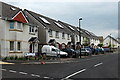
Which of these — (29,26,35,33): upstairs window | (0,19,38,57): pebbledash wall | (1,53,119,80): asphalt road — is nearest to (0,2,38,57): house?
(0,19,38,57): pebbledash wall

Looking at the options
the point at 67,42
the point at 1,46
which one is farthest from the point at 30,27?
the point at 67,42

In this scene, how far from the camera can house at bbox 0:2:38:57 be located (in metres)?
27.1

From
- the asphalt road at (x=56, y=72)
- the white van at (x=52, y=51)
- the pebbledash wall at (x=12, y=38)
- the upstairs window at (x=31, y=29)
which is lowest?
the asphalt road at (x=56, y=72)

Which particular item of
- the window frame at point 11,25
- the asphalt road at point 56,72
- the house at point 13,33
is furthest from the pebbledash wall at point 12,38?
the asphalt road at point 56,72

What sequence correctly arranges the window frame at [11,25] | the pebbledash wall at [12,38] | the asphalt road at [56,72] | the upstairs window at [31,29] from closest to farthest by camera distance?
the asphalt road at [56,72] → the pebbledash wall at [12,38] → the window frame at [11,25] → the upstairs window at [31,29]

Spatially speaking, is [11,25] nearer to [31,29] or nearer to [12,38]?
[12,38]

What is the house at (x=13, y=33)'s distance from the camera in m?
27.1

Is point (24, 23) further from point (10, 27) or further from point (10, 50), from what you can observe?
point (10, 50)

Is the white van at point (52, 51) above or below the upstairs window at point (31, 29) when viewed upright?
below

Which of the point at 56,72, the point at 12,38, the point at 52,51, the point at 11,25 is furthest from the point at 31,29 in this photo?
the point at 56,72

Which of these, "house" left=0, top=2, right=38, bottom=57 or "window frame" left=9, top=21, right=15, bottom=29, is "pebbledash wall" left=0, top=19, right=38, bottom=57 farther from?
"window frame" left=9, top=21, right=15, bottom=29

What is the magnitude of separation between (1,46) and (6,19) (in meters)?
3.85

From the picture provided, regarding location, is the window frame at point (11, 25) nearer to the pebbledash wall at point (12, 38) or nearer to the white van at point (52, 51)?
the pebbledash wall at point (12, 38)

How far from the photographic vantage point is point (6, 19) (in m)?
27.5
